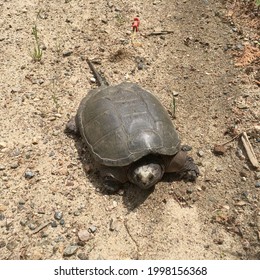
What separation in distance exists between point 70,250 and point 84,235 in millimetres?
179

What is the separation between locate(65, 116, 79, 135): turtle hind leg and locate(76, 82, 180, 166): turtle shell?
0.12 meters

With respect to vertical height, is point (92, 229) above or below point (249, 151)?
below

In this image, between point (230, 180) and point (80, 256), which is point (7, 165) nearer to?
point (80, 256)

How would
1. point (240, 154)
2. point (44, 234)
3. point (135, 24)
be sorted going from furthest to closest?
1. point (135, 24)
2. point (240, 154)
3. point (44, 234)

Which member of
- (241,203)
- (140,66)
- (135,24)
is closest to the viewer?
(241,203)

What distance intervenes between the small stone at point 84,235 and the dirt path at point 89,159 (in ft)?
0.04

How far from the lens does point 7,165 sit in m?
3.76

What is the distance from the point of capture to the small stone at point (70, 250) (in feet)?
10.3

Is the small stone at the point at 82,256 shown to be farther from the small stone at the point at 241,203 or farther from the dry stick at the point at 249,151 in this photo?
the dry stick at the point at 249,151

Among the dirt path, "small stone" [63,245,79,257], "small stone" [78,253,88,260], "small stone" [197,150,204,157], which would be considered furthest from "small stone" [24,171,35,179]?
"small stone" [197,150,204,157]

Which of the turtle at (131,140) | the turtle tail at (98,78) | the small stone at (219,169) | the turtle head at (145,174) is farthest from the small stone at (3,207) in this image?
the small stone at (219,169)

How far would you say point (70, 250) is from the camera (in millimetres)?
3172

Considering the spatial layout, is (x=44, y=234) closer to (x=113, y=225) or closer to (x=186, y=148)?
(x=113, y=225)

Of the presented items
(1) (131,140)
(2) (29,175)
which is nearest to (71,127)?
(2) (29,175)
